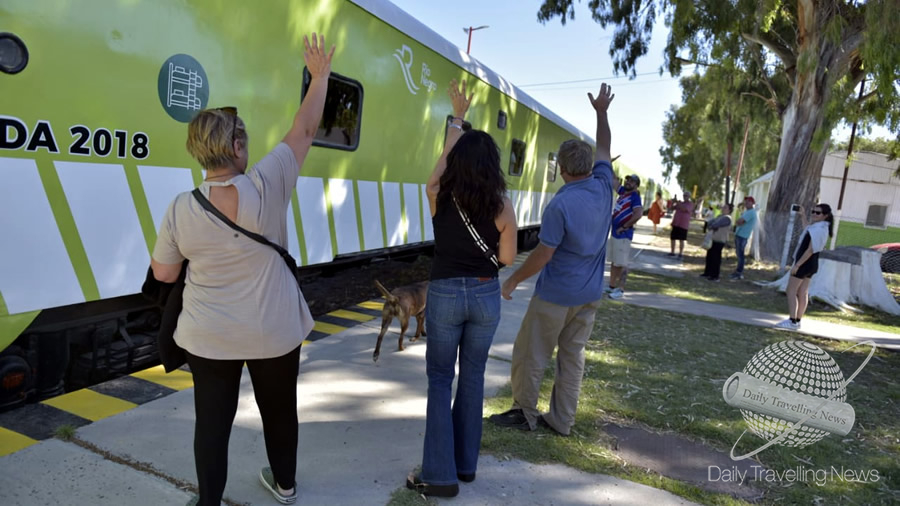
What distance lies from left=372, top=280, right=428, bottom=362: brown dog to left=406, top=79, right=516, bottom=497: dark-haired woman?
1.95 m

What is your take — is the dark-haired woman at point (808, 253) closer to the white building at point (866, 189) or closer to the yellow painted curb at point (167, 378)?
the yellow painted curb at point (167, 378)

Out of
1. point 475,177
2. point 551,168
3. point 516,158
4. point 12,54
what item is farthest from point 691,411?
A: point 551,168

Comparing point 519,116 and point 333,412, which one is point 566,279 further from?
point 519,116

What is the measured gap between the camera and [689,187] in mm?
43812

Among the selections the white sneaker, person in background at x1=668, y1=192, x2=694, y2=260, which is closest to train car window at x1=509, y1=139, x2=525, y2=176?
→ the white sneaker

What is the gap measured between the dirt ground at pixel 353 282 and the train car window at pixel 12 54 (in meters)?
3.21

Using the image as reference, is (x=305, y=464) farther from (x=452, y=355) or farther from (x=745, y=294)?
(x=745, y=294)

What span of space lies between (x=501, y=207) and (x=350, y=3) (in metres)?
3.45

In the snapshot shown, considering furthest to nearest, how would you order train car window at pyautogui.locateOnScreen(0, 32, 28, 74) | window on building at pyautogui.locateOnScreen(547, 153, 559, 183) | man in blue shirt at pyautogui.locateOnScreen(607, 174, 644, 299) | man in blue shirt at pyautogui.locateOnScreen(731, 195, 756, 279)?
window on building at pyautogui.locateOnScreen(547, 153, 559, 183) → man in blue shirt at pyautogui.locateOnScreen(731, 195, 756, 279) → man in blue shirt at pyautogui.locateOnScreen(607, 174, 644, 299) → train car window at pyautogui.locateOnScreen(0, 32, 28, 74)

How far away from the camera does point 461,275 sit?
271 centimetres

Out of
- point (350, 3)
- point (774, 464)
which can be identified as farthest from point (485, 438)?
point (350, 3)

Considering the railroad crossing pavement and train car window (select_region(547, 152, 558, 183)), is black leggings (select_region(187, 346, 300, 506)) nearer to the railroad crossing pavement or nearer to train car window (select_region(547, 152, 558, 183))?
the railroad crossing pavement

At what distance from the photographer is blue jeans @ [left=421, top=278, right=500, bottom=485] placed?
8.89 ft

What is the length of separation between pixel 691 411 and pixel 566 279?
1.83 m
